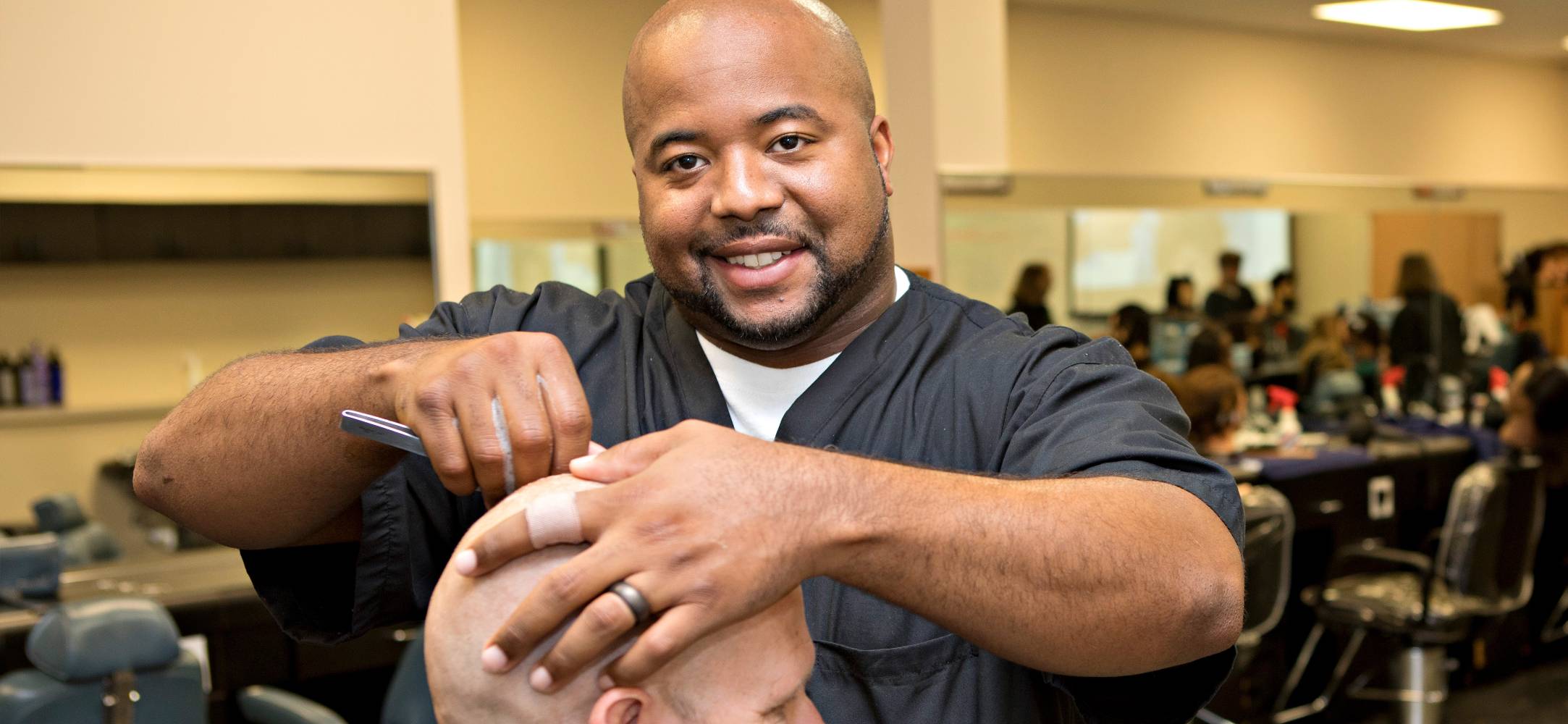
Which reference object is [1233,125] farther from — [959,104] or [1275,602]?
[1275,602]

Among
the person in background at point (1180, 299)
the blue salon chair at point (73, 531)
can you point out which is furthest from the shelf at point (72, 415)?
the person in background at point (1180, 299)

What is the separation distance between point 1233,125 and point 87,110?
20.7 feet

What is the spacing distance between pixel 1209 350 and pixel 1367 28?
3.64m

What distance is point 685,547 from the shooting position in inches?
29.6

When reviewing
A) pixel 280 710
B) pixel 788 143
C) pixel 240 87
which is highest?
pixel 240 87

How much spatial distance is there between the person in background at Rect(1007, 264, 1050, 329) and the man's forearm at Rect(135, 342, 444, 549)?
4.32 m

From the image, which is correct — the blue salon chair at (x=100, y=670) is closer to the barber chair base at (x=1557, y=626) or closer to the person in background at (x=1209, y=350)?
the person in background at (x=1209, y=350)

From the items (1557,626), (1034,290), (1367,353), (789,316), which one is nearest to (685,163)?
(789,316)

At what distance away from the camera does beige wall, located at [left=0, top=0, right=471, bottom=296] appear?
12.7 feet

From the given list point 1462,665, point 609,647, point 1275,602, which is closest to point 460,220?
point 1275,602

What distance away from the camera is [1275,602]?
4.23 m

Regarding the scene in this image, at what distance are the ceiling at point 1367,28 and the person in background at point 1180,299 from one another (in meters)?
2.23

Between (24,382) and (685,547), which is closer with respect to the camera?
(685,547)

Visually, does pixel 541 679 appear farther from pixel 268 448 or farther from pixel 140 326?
pixel 140 326
